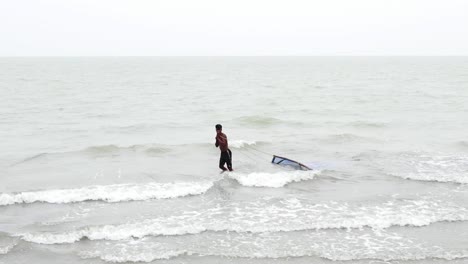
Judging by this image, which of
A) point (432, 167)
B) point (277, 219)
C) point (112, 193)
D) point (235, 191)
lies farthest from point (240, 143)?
point (277, 219)

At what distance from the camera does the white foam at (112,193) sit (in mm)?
12352

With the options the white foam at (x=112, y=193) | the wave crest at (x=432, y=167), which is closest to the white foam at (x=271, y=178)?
the white foam at (x=112, y=193)

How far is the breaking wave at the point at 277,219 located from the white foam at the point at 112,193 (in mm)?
1667

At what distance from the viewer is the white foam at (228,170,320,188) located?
13959 millimetres

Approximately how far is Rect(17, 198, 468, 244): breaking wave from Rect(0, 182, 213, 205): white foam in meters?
1.67

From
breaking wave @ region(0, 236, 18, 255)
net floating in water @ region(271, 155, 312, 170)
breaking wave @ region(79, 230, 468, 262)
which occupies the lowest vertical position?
breaking wave @ region(79, 230, 468, 262)

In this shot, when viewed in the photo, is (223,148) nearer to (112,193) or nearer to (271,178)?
(271,178)

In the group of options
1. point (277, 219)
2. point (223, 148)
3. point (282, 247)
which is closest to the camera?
point (282, 247)

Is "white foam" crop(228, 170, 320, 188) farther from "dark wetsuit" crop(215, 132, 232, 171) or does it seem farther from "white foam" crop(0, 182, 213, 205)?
"white foam" crop(0, 182, 213, 205)

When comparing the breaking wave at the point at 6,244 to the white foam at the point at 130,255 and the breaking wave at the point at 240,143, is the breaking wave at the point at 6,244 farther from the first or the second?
the breaking wave at the point at 240,143

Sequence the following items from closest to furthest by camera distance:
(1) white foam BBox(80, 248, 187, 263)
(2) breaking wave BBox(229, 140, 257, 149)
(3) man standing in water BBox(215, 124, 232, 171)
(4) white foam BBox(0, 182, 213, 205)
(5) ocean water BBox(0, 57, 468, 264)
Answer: (1) white foam BBox(80, 248, 187, 263)
(5) ocean water BBox(0, 57, 468, 264)
(4) white foam BBox(0, 182, 213, 205)
(3) man standing in water BBox(215, 124, 232, 171)
(2) breaking wave BBox(229, 140, 257, 149)

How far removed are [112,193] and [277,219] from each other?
192 inches

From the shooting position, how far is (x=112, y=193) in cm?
1287

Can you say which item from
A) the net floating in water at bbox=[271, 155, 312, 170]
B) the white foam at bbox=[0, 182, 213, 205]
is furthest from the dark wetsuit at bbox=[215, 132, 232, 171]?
the net floating in water at bbox=[271, 155, 312, 170]
